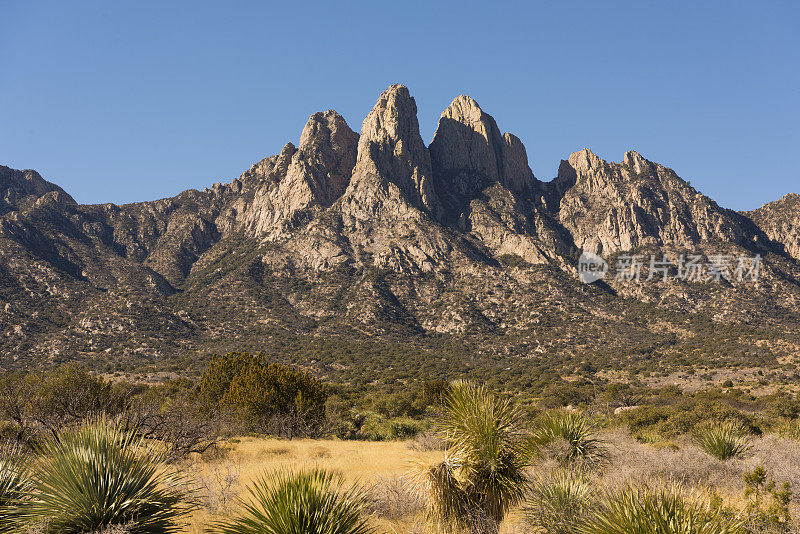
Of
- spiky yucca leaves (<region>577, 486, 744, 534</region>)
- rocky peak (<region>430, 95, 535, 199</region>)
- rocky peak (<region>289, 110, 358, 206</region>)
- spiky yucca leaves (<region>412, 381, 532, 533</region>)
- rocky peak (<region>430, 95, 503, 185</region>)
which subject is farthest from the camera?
rocky peak (<region>430, 95, 503, 185</region>)

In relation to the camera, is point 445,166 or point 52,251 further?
point 445,166

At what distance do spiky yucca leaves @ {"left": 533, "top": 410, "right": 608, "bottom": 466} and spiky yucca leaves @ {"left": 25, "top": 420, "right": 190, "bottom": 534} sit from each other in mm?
8540

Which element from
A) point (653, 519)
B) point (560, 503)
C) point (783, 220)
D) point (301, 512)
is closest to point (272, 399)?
point (560, 503)

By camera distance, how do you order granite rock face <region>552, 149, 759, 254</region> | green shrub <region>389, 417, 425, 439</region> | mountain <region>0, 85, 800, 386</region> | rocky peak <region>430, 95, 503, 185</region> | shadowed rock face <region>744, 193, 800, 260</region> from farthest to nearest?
1. rocky peak <region>430, 95, 503, 185</region>
2. granite rock face <region>552, 149, 759, 254</region>
3. shadowed rock face <region>744, 193, 800, 260</region>
4. mountain <region>0, 85, 800, 386</region>
5. green shrub <region>389, 417, 425, 439</region>

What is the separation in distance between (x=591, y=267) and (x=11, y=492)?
107 metres

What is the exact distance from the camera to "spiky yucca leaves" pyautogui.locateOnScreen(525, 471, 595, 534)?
673 cm

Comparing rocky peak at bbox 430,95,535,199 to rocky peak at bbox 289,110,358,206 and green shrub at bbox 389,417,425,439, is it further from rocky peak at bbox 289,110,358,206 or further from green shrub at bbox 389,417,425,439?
green shrub at bbox 389,417,425,439

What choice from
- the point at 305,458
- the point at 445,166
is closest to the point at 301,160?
the point at 445,166

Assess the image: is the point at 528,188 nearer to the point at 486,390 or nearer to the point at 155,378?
the point at 155,378

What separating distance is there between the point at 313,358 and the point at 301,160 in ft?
233

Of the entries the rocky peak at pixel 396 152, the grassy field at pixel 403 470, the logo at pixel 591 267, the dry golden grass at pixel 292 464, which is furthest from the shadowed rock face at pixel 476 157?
the grassy field at pixel 403 470

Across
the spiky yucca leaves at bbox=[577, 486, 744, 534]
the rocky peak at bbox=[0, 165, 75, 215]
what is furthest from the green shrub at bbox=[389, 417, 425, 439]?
the rocky peak at bbox=[0, 165, 75, 215]

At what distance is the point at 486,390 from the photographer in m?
8.56

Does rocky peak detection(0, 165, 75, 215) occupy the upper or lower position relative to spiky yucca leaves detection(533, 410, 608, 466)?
upper
